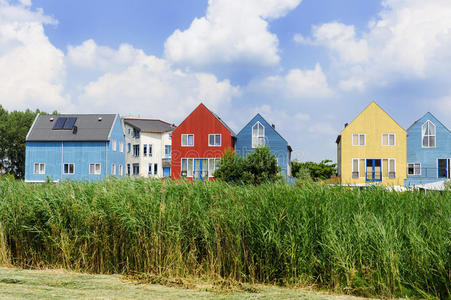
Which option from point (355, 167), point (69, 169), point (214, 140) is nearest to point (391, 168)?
point (355, 167)

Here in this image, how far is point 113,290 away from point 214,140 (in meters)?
31.8

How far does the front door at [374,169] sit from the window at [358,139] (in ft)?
5.81

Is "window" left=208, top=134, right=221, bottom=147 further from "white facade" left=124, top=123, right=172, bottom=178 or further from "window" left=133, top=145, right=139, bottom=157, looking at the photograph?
"window" left=133, top=145, right=139, bottom=157

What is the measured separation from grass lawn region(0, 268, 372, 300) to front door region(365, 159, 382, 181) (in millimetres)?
31991

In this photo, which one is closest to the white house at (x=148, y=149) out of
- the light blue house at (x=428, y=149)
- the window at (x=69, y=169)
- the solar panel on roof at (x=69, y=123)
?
the solar panel on roof at (x=69, y=123)

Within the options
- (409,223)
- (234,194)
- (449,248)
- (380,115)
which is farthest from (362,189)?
(380,115)

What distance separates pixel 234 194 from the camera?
31.3 ft

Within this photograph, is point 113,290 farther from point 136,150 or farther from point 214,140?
point 136,150

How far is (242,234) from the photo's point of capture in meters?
8.77

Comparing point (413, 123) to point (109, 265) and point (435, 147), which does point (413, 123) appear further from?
point (109, 265)

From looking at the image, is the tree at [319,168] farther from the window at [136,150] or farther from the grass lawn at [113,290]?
the grass lawn at [113,290]

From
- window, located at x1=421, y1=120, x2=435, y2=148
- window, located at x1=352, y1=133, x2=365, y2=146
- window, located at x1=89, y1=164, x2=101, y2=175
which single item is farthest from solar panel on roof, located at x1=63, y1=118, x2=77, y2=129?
window, located at x1=421, y1=120, x2=435, y2=148

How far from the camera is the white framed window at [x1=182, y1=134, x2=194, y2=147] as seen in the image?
1578 inches

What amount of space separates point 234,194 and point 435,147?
3414cm
